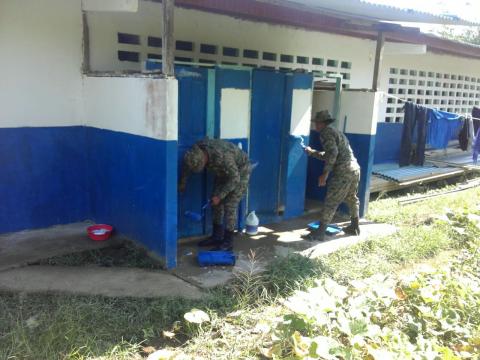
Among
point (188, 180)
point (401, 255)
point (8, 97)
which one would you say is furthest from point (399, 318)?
point (8, 97)

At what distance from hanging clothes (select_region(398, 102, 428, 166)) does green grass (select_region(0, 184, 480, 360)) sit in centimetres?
491

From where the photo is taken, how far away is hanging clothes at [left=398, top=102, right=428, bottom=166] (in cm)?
965

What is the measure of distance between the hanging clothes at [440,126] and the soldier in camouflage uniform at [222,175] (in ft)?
19.6

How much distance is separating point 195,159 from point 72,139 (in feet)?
5.42

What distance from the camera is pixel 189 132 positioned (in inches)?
212

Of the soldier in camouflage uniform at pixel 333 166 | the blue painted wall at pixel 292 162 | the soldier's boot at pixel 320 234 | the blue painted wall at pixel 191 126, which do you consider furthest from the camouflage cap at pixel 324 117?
the blue painted wall at pixel 191 126

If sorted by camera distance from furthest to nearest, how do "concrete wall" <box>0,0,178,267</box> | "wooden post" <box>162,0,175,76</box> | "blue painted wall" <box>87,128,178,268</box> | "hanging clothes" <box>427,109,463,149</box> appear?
"hanging clothes" <box>427,109,463,149</box>
"concrete wall" <box>0,0,178,267</box>
"blue painted wall" <box>87,128,178,268</box>
"wooden post" <box>162,0,175,76</box>

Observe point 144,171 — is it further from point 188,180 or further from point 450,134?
point 450,134

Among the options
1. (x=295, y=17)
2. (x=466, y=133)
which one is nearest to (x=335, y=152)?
(x=295, y=17)

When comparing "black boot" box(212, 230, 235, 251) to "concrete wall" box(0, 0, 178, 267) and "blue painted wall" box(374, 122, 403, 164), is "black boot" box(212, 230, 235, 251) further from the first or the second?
"blue painted wall" box(374, 122, 403, 164)

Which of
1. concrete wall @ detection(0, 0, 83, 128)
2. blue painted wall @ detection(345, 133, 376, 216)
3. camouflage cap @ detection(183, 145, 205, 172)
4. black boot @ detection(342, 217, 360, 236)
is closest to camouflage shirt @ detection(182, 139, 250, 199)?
camouflage cap @ detection(183, 145, 205, 172)

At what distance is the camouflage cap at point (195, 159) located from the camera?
16.4 ft

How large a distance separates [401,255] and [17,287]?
13.9 feet

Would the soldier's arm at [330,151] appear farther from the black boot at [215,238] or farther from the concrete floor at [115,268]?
the black boot at [215,238]
